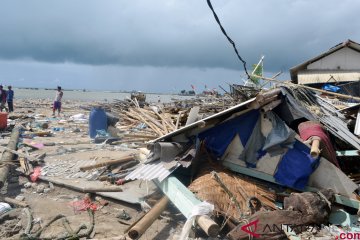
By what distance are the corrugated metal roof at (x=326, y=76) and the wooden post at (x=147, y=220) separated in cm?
1897

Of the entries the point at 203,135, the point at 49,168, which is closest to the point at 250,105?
the point at 203,135

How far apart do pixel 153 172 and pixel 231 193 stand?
151cm

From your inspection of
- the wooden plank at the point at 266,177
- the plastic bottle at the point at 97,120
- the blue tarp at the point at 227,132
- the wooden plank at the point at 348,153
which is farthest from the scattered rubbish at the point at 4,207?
the plastic bottle at the point at 97,120

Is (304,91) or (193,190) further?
(304,91)

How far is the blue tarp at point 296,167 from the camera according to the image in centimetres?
544

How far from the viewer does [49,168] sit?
8.10 metres

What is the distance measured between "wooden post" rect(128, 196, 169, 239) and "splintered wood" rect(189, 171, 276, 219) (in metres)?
0.54

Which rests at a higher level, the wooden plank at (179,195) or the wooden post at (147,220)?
the wooden plank at (179,195)

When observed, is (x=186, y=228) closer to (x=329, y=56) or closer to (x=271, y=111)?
(x=271, y=111)

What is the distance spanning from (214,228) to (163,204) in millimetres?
1651

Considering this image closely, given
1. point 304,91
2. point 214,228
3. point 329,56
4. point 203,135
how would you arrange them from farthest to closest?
point 329,56
point 304,91
point 203,135
point 214,228

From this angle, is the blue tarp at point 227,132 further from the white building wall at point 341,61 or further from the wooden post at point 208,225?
the white building wall at point 341,61

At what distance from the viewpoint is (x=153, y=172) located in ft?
19.3

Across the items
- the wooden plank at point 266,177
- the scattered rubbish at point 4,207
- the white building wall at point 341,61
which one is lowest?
the scattered rubbish at point 4,207
